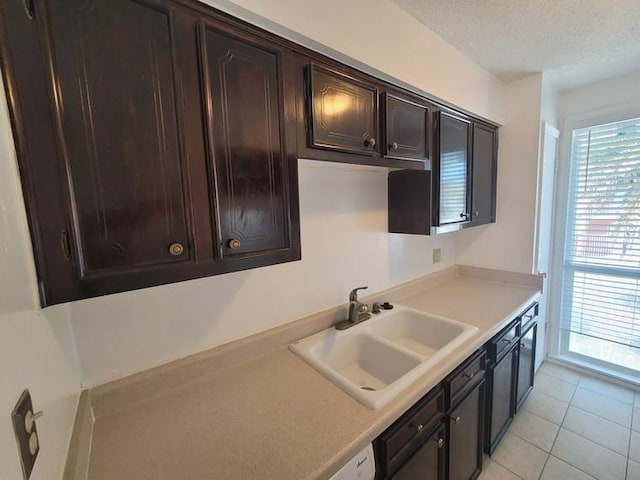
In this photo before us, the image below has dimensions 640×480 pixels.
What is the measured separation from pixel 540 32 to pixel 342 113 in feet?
4.40

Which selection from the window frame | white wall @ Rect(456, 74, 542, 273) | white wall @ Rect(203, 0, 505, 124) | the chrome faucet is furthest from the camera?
the window frame

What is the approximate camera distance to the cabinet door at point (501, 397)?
160 cm

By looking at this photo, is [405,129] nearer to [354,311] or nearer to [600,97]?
[354,311]

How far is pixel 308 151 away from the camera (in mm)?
1011

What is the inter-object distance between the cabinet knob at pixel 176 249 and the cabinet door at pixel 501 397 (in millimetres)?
1702

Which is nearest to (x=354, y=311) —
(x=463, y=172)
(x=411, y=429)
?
(x=411, y=429)

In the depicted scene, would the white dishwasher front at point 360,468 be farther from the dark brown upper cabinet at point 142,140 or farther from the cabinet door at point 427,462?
the dark brown upper cabinet at point 142,140

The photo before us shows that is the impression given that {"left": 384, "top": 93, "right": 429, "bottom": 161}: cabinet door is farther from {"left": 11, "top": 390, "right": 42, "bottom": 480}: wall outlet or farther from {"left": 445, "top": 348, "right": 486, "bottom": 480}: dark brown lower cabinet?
{"left": 11, "top": 390, "right": 42, "bottom": 480}: wall outlet

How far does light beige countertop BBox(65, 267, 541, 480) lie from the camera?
2.38 ft

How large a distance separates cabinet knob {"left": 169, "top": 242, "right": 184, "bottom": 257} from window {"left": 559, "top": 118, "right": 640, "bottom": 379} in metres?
3.05

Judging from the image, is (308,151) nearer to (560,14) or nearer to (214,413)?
(214,413)

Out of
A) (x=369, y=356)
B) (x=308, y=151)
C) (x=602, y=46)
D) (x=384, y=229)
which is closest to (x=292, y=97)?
(x=308, y=151)

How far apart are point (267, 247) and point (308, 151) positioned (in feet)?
1.28

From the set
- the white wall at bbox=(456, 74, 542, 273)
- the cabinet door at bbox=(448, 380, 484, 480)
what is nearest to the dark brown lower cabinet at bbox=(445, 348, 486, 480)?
the cabinet door at bbox=(448, 380, 484, 480)
